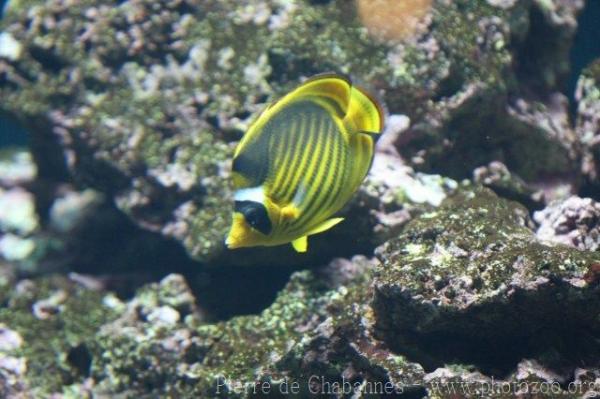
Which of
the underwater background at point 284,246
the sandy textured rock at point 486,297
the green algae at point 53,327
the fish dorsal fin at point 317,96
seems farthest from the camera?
the green algae at point 53,327

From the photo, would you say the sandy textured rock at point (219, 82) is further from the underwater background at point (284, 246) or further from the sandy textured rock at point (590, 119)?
the sandy textured rock at point (590, 119)

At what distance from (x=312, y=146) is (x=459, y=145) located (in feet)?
9.78

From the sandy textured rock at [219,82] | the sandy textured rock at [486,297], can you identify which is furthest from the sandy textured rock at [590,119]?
the sandy textured rock at [486,297]

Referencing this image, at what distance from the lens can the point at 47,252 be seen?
5.80 meters

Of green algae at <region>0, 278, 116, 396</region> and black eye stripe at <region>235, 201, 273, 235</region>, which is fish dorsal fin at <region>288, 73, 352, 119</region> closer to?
black eye stripe at <region>235, 201, 273, 235</region>

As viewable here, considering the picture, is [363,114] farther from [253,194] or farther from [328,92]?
[253,194]

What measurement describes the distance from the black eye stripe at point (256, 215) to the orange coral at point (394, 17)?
314 cm

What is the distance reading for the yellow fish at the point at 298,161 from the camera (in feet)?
6.55

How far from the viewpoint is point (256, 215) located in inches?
79.4

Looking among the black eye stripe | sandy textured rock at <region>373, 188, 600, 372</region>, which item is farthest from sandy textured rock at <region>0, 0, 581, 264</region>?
the black eye stripe

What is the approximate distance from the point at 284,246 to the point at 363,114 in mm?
2500

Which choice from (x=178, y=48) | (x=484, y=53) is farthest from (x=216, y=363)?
(x=484, y=53)

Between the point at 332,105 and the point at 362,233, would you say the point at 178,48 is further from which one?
the point at 332,105

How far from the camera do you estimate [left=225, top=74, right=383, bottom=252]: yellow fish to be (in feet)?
6.55
